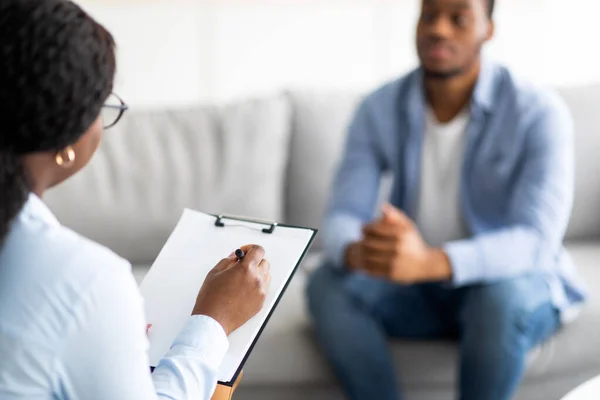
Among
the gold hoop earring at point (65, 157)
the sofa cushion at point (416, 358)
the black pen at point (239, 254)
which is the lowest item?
the sofa cushion at point (416, 358)

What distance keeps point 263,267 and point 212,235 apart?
0.13 metres

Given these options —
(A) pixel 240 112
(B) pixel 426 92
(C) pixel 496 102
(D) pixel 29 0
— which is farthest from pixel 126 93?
(D) pixel 29 0

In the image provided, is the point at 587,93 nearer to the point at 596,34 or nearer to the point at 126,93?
the point at 596,34

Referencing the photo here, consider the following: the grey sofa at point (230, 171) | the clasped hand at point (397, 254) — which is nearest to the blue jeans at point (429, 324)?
the clasped hand at point (397, 254)

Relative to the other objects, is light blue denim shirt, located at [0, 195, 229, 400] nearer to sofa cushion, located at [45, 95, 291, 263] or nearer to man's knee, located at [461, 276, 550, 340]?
man's knee, located at [461, 276, 550, 340]

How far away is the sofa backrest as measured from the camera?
2.17 m

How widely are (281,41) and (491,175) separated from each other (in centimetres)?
107

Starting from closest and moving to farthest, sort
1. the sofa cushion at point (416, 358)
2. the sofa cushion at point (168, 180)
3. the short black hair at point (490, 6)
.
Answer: the sofa cushion at point (416, 358) < the short black hair at point (490, 6) < the sofa cushion at point (168, 180)

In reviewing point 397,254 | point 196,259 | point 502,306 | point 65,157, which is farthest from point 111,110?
point 502,306

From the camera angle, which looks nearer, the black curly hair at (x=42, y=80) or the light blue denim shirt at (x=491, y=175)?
the black curly hair at (x=42, y=80)

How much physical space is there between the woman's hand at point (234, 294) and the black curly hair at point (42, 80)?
0.28m

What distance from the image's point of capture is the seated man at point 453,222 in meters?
1.65

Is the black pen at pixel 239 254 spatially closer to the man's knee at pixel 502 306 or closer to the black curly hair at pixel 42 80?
the black curly hair at pixel 42 80

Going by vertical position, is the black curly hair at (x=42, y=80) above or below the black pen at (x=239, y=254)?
above
